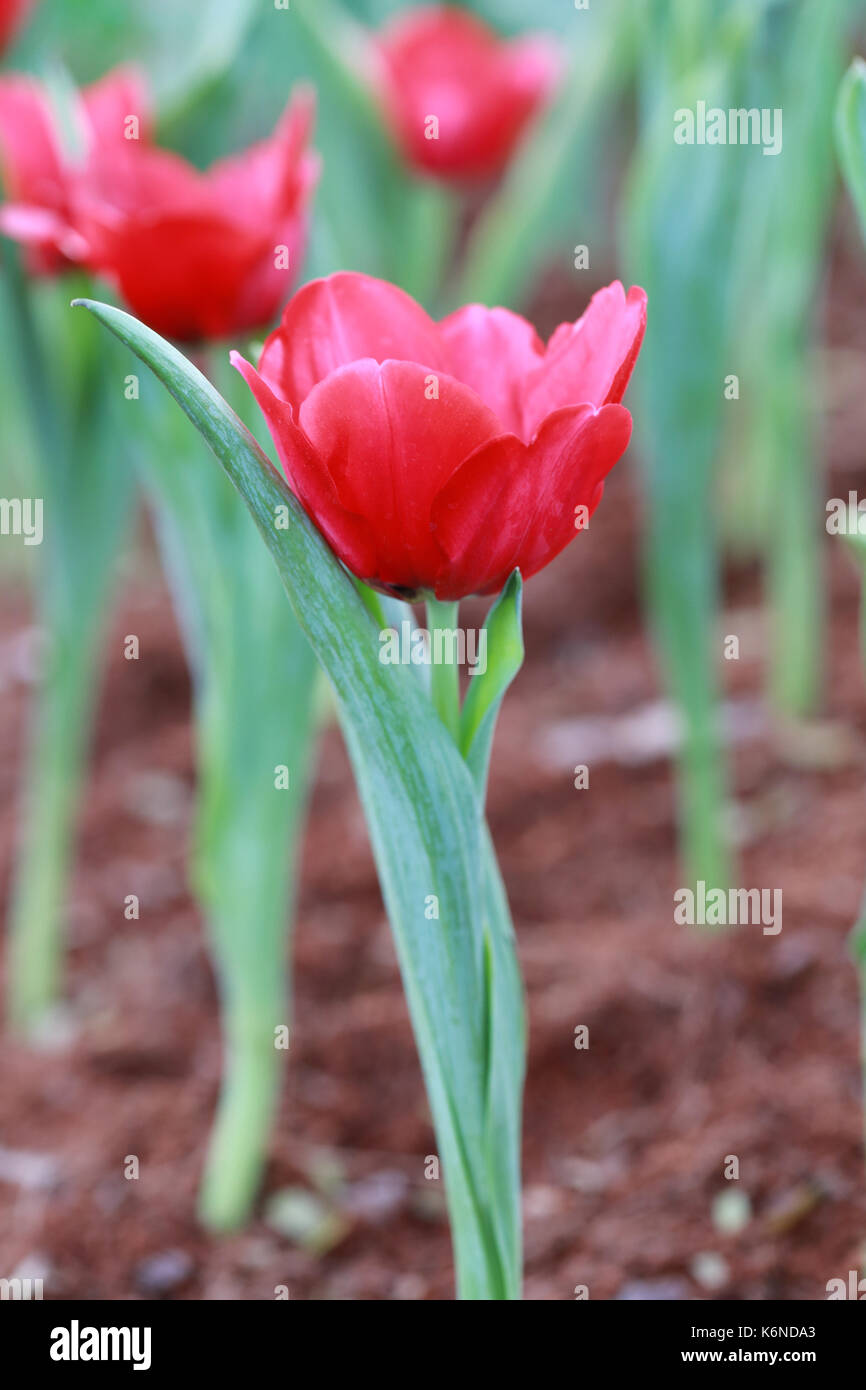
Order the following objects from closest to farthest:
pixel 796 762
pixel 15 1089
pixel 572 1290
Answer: pixel 572 1290 → pixel 15 1089 → pixel 796 762

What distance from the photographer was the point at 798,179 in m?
1.13

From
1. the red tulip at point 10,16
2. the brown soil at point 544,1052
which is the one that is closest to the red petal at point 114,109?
the red tulip at point 10,16

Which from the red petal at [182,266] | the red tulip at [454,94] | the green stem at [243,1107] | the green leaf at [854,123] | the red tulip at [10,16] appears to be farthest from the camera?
the red tulip at [454,94]

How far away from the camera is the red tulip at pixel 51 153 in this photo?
76 centimetres

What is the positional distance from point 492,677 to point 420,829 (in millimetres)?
62

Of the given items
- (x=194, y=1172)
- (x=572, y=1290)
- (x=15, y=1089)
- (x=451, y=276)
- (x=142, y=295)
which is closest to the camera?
(x=142, y=295)

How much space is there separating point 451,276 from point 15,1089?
198 centimetres

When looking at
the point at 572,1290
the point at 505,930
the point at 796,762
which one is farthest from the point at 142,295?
the point at 796,762

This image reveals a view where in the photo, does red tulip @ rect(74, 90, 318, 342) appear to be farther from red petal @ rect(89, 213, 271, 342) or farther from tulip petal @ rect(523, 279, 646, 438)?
tulip petal @ rect(523, 279, 646, 438)

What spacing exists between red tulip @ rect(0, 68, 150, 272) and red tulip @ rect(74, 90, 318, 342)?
0.01 m

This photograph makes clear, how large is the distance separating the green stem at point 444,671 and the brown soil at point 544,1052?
0.44 m

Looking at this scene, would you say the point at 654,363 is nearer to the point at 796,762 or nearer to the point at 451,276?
the point at 796,762

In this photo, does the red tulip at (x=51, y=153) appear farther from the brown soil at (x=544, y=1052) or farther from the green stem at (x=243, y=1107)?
the brown soil at (x=544, y=1052)

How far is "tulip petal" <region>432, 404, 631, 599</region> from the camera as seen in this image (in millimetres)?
441
